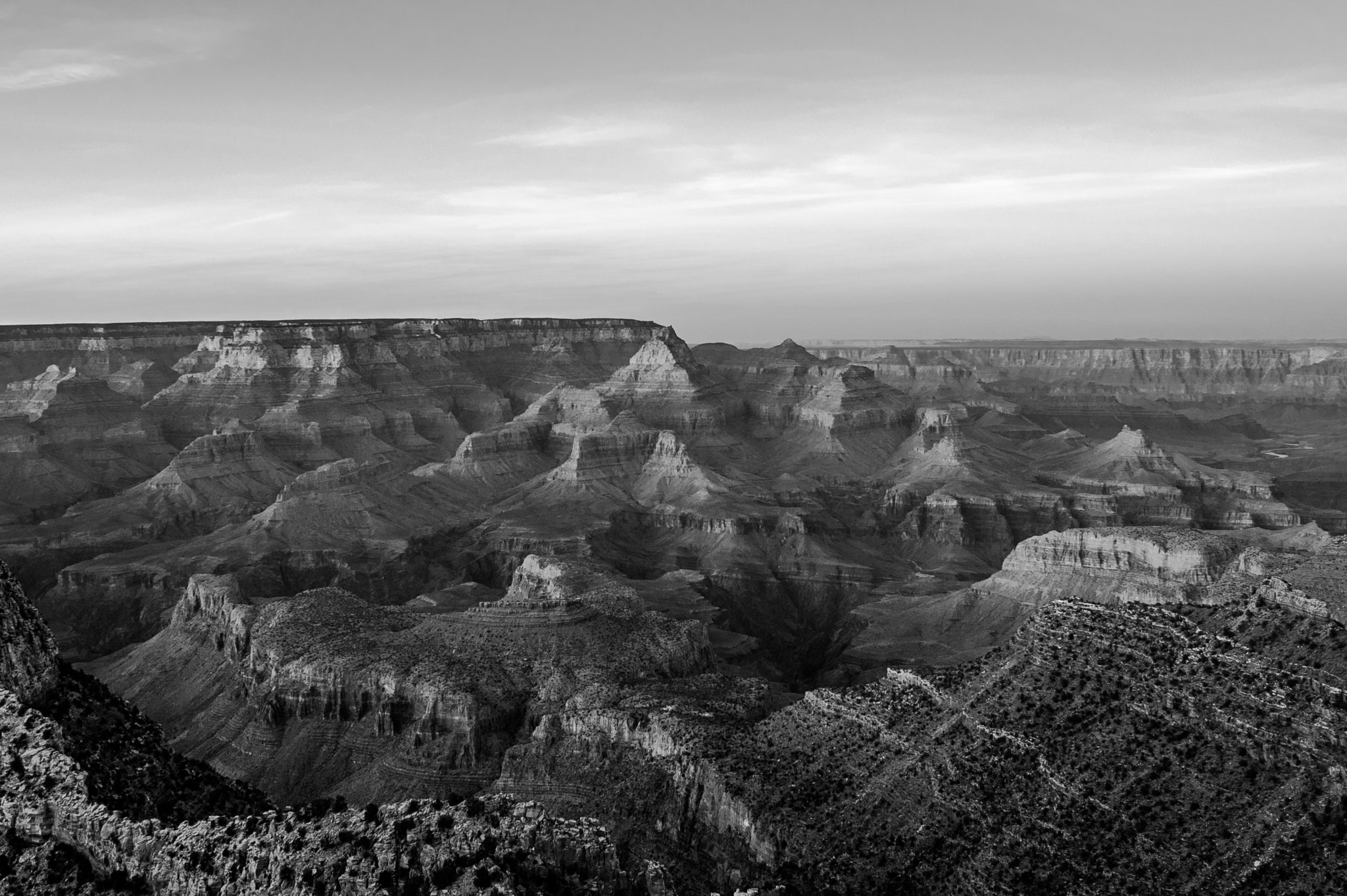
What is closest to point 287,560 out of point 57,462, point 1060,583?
point 57,462

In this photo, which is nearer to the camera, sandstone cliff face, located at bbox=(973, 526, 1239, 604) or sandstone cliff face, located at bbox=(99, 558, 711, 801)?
sandstone cliff face, located at bbox=(99, 558, 711, 801)

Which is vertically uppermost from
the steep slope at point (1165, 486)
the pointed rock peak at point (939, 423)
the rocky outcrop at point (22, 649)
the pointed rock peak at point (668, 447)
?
the rocky outcrop at point (22, 649)

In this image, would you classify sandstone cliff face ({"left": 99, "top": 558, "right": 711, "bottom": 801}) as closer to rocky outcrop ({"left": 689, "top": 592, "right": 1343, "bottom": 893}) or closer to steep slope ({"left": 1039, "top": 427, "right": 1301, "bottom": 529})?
rocky outcrop ({"left": 689, "top": 592, "right": 1343, "bottom": 893})

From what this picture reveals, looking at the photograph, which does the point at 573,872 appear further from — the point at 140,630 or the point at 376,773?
the point at 140,630

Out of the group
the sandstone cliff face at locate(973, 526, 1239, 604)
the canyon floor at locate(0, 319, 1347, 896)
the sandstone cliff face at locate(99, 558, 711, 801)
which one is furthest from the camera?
the sandstone cliff face at locate(973, 526, 1239, 604)

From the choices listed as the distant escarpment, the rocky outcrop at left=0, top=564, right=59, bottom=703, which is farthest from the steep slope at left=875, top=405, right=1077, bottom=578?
the rocky outcrop at left=0, top=564, right=59, bottom=703

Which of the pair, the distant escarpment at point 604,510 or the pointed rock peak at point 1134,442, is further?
the pointed rock peak at point 1134,442

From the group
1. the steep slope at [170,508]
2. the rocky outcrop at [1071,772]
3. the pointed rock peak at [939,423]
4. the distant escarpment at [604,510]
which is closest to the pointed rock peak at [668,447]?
the distant escarpment at [604,510]

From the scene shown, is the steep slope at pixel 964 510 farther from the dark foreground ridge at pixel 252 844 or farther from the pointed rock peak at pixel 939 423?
the dark foreground ridge at pixel 252 844

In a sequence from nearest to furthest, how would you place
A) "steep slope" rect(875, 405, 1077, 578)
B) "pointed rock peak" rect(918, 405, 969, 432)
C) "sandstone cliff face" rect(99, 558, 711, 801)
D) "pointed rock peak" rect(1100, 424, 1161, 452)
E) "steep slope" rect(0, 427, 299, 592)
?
"sandstone cliff face" rect(99, 558, 711, 801) → "steep slope" rect(0, 427, 299, 592) → "steep slope" rect(875, 405, 1077, 578) → "pointed rock peak" rect(1100, 424, 1161, 452) → "pointed rock peak" rect(918, 405, 969, 432)

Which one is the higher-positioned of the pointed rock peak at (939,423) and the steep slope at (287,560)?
the pointed rock peak at (939,423)
